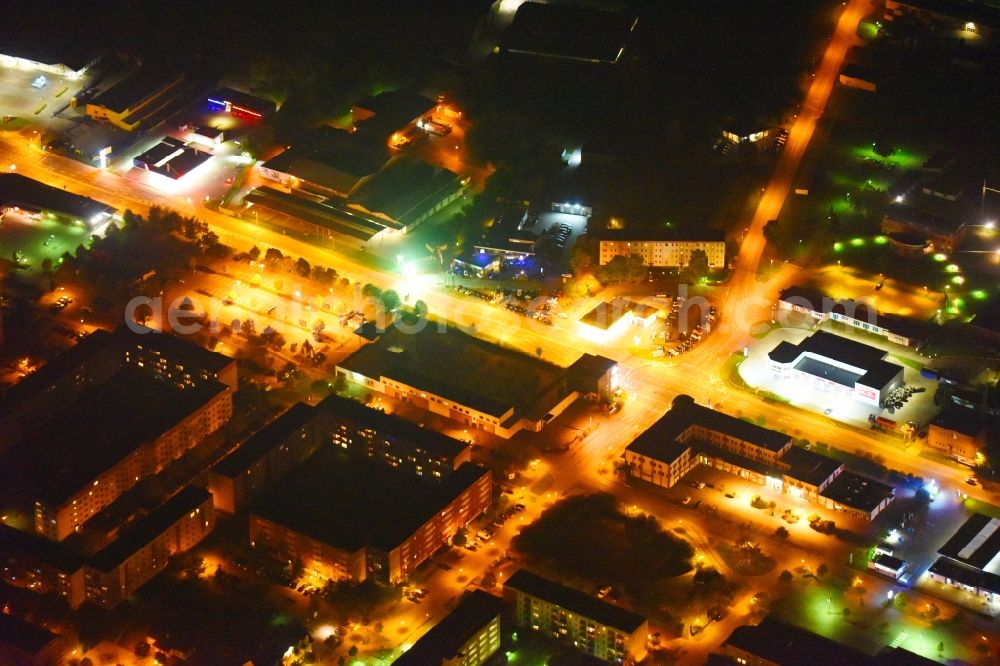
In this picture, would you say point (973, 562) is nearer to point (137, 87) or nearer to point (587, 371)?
point (587, 371)

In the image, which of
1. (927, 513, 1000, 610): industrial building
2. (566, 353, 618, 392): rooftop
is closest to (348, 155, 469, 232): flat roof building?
(566, 353, 618, 392): rooftop

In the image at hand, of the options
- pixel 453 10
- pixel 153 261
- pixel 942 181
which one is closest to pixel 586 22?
pixel 453 10

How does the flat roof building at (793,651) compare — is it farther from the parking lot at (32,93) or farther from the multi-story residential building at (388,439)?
the parking lot at (32,93)

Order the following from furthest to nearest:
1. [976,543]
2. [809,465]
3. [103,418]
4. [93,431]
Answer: [103,418] → [93,431] → [809,465] → [976,543]

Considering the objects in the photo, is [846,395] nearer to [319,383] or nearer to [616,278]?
[616,278]

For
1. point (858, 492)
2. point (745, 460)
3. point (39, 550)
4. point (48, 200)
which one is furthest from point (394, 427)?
point (48, 200)

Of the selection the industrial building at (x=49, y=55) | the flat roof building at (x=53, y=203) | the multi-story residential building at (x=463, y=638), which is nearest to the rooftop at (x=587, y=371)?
the multi-story residential building at (x=463, y=638)
